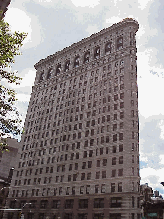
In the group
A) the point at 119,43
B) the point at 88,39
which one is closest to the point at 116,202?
the point at 119,43

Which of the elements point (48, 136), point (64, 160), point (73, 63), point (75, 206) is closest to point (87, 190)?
point (75, 206)

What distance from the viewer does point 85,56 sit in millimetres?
87438

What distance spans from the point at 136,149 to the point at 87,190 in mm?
16346

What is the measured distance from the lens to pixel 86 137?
66625 millimetres

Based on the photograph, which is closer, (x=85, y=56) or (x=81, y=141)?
(x=81, y=141)

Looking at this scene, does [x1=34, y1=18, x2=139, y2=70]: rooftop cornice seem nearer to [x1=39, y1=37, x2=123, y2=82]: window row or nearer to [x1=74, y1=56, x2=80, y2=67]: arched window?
[x1=39, y1=37, x2=123, y2=82]: window row

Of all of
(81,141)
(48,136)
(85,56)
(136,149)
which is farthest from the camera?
(85,56)

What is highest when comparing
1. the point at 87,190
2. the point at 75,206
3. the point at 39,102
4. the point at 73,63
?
the point at 73,63

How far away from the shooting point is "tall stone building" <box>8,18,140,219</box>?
55.9 meters

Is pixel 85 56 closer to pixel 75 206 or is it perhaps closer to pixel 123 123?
pixel 123 123

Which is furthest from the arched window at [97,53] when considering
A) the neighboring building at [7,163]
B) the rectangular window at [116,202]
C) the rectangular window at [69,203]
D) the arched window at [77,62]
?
the neighboring building at [7,163]

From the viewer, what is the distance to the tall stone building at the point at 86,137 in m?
55.9

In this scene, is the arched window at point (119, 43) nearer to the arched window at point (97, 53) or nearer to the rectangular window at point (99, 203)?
the arched window at point (97, 53)

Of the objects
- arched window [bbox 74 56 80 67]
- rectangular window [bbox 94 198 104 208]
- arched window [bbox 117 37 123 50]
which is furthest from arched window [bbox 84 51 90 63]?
rectangular window [bbox 94 198 104 208]
